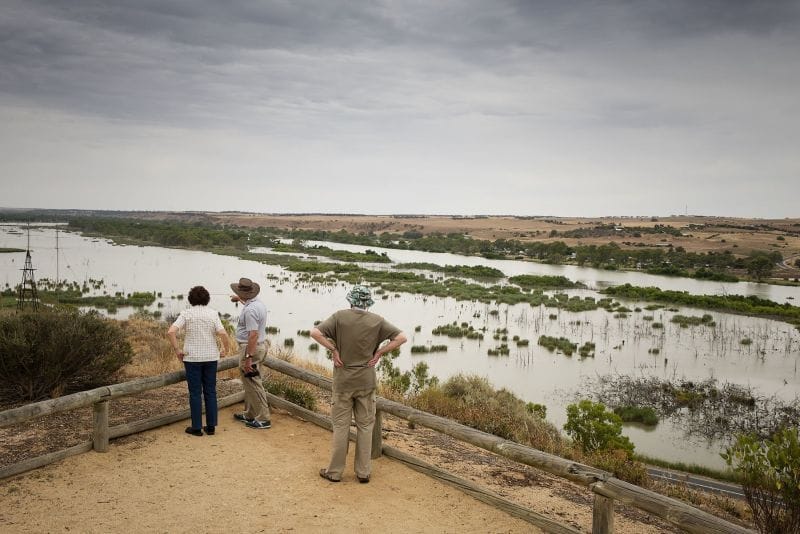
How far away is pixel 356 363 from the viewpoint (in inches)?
203

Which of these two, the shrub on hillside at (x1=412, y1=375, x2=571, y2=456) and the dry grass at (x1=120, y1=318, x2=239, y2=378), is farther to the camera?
the dry grass at (x1=120, y1=318, x2=239, y2=378)

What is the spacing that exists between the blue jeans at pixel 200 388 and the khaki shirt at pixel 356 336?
1.96 meters

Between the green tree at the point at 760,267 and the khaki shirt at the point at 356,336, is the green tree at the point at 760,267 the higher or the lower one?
the lower one

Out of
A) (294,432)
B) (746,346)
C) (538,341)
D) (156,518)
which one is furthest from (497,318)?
(156,518)

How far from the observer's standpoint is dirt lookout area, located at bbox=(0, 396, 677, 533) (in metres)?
4.55

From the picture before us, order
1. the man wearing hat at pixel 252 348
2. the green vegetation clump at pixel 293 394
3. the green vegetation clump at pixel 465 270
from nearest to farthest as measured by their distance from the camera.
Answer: the man wearing hat at pixel 252 348
the green vegetation clump at pixel 293 394
the green vegetation clump at pixel 465 270

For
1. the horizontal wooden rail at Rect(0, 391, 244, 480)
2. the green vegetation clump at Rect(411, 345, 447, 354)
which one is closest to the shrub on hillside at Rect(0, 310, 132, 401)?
the horizontal wooden rail at Rect(0, 391, 244, 480)

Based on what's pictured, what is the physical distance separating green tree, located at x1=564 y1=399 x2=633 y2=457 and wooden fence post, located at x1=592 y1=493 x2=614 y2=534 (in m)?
5.82

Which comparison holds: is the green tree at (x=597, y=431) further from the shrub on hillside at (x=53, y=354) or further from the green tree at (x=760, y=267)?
the green tree at (x=760, y=267)

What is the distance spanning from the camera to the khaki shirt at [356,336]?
510 centimetres

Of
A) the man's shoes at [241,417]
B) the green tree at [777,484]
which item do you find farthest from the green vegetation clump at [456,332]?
the green tree at [777,484]

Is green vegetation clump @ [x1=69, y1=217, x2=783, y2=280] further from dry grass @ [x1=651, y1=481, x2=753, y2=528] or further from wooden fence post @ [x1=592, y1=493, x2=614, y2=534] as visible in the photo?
wooden fence post @ [x1=592, y1=493, x2=614, y2=534]

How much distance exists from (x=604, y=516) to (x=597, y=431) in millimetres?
6449

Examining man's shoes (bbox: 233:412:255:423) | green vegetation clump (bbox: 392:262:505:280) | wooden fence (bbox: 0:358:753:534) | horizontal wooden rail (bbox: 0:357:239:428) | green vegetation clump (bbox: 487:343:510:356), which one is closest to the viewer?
wooden fence (bbox: 0:358:753:534)
